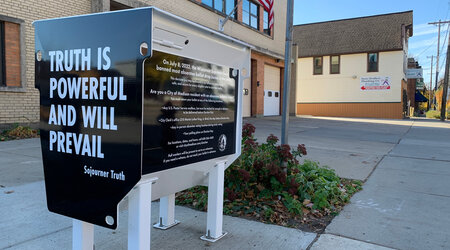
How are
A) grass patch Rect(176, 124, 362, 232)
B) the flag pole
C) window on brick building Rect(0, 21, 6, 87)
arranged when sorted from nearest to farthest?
grass patch Rect(176, 124, 362, 232) < the flag pole < window on brick building Rect(0, 21, 6, 87)

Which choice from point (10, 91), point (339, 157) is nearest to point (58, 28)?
→ point (339, 157)

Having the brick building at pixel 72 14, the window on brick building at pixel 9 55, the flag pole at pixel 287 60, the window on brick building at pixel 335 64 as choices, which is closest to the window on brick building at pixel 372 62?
the window on brick building at pixel 335 64

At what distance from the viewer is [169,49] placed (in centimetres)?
244

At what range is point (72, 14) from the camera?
10789mm

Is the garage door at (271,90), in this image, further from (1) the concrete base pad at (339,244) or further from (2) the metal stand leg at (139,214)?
(2) the metal stand leg at (139,214)

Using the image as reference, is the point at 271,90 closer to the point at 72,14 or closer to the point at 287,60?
the point at 72,14

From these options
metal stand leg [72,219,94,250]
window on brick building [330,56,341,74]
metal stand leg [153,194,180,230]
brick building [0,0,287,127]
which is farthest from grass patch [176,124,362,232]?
window on brick building [330,56,341,74]

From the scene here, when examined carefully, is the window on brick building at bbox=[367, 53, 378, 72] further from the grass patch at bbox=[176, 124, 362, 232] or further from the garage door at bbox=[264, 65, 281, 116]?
the grass patch at bbox=[176, 124, 362, 232]

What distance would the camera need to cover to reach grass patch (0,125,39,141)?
29.3 feet

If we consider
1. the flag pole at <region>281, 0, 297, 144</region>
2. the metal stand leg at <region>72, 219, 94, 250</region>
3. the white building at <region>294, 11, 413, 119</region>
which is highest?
the white building at <region>294, 11, 413, 119</region>

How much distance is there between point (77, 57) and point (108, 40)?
0.28 meters

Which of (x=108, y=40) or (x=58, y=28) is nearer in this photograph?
(x=108, y=40)

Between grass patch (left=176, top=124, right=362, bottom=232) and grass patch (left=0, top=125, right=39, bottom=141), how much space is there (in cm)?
644

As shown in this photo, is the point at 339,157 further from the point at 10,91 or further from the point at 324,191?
the point at 10,91
